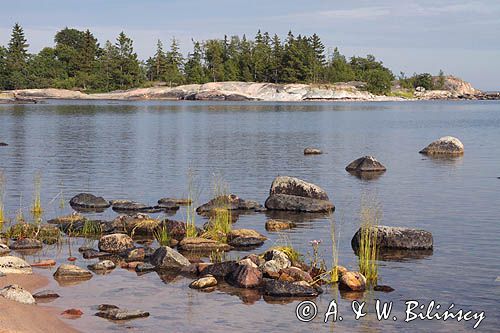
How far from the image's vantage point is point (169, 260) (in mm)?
19500

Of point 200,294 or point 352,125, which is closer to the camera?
point 200,294

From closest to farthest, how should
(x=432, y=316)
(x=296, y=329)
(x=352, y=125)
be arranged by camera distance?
(x=296, y=329)
(x=432, y=316)
(x=352, y=125)

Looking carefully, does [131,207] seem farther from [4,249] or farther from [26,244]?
[4,249]

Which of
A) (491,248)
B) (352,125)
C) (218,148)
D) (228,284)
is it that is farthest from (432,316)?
(352,125)

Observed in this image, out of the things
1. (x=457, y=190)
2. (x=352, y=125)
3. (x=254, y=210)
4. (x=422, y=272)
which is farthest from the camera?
(x=352, y=125)

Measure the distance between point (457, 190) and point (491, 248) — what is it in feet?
44.8

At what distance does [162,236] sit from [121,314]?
8136mm

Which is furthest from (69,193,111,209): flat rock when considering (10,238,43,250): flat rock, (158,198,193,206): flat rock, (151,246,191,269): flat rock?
(151,246,191,269): flat rock

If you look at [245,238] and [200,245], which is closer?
[200,245]

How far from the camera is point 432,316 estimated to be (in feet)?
51.4

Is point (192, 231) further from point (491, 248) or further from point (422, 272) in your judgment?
point (491, 248)

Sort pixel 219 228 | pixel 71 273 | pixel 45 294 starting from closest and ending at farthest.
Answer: pixel 45 294
pixel 71 273
pixel 219 228

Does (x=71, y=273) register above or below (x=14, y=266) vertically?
below

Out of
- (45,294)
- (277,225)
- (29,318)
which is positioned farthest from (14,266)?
(277,225)
